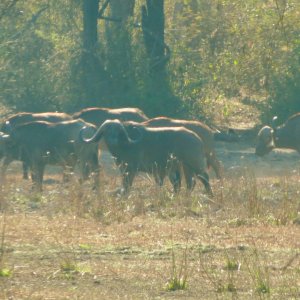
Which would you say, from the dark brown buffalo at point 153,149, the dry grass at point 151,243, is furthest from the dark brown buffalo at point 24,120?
the dry grass at point 151,243

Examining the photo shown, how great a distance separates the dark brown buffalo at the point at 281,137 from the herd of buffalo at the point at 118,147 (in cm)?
501

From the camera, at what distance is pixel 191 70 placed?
27953mm

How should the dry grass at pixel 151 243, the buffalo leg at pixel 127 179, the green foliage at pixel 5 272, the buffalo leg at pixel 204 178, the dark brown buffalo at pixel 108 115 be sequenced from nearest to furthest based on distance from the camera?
the dry grass at pixel 151 243
the green foliage at pixel 5 272
the buffalo leg at pixel 127 179
the buffalo leg at pixel 204 178
the dark brown buffalo at pixel 108 115

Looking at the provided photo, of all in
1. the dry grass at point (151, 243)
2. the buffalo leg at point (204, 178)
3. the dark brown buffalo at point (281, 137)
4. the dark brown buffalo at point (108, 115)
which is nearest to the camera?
the dry grass at point (151, 243)

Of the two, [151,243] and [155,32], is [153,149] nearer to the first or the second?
[151,243]

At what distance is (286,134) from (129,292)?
17.0m

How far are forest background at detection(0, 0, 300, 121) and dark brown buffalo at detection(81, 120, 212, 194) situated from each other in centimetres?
852

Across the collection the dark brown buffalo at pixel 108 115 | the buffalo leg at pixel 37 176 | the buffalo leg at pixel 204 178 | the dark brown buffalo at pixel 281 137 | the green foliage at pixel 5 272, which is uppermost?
the green foliage at pixel 5 272

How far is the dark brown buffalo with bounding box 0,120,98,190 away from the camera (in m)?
18.5

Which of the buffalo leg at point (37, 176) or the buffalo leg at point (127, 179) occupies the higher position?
the buffalo leg at point (127, 179)

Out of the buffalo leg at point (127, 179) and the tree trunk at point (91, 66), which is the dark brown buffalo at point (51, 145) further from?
the tree trunk at point (91, 66)

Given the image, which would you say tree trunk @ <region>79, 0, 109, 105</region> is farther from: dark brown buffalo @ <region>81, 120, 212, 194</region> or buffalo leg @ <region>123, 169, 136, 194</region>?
buffalo leg @ <region>123, 169, 136, 194</region>

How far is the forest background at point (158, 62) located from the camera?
88.4 feet

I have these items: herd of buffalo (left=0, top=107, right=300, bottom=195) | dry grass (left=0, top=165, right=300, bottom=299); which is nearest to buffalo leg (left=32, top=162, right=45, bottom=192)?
herd of buffalo (left=0, top=107, right=300, bottom=195)
